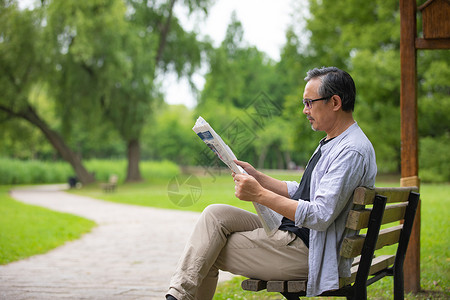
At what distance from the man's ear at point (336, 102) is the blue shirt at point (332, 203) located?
0.42ft

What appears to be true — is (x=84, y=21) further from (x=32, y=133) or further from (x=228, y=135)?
(x=228, y=135)

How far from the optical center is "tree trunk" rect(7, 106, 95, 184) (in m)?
27.7

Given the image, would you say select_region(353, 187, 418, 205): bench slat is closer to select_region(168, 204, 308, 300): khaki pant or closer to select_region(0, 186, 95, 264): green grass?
select_region(168, 204, 308, 300): khaki pant

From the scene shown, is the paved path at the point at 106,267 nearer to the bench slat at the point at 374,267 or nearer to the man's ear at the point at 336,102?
the bench slat at the point at 374,267

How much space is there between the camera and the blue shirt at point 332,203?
8.25 ft

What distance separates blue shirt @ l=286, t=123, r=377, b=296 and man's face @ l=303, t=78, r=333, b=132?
124 mm

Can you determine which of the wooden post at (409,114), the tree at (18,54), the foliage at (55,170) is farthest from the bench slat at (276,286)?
the foliage at (55,170)

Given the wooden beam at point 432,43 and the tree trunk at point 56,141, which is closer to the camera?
the wooden beam at point 432,43

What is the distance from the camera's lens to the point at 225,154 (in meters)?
2.68

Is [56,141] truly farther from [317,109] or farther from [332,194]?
[332,194]

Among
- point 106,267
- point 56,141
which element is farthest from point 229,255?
point 56,141

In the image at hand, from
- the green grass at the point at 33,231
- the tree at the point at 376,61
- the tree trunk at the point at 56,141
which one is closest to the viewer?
the green grass at the point at 33,231

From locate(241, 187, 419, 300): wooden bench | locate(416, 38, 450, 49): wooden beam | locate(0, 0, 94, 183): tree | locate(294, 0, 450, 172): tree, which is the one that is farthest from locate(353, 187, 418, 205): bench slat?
locate(0, 0, 94, 183): tree

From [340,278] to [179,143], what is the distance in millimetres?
49469
